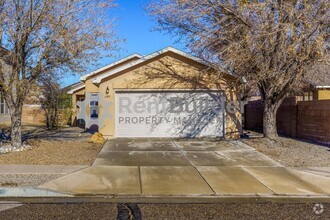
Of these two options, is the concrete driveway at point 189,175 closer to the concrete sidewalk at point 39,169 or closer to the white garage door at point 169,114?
the concrete sidewalk at point 39,169

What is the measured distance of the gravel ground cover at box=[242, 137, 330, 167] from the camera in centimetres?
1149

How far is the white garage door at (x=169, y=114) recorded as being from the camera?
56.8 feet

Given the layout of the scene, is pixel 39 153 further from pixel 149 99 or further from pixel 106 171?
pixel 149 99

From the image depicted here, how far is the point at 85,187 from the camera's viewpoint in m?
8.36

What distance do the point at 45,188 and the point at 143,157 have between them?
452cm

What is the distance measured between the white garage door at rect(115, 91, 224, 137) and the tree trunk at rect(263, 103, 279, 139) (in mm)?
2496

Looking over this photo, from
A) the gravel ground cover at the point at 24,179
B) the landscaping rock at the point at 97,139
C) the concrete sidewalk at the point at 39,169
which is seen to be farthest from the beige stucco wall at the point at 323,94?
the gravel ground cover at the point at 24,179

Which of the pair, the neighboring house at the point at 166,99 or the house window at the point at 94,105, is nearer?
the neighboring house at the point at 166,99

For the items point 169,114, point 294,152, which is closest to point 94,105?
point 169,114

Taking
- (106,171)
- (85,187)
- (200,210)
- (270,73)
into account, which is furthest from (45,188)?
(270,73)

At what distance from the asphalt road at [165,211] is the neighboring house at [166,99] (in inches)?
398

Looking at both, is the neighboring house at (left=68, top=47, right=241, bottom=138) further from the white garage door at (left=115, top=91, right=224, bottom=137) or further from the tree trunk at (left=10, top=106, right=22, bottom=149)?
the tree trunk at (left=10, top=106, right=22, bottom=149)

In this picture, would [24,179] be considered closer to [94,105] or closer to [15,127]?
[15,127]

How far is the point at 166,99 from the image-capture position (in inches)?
685
